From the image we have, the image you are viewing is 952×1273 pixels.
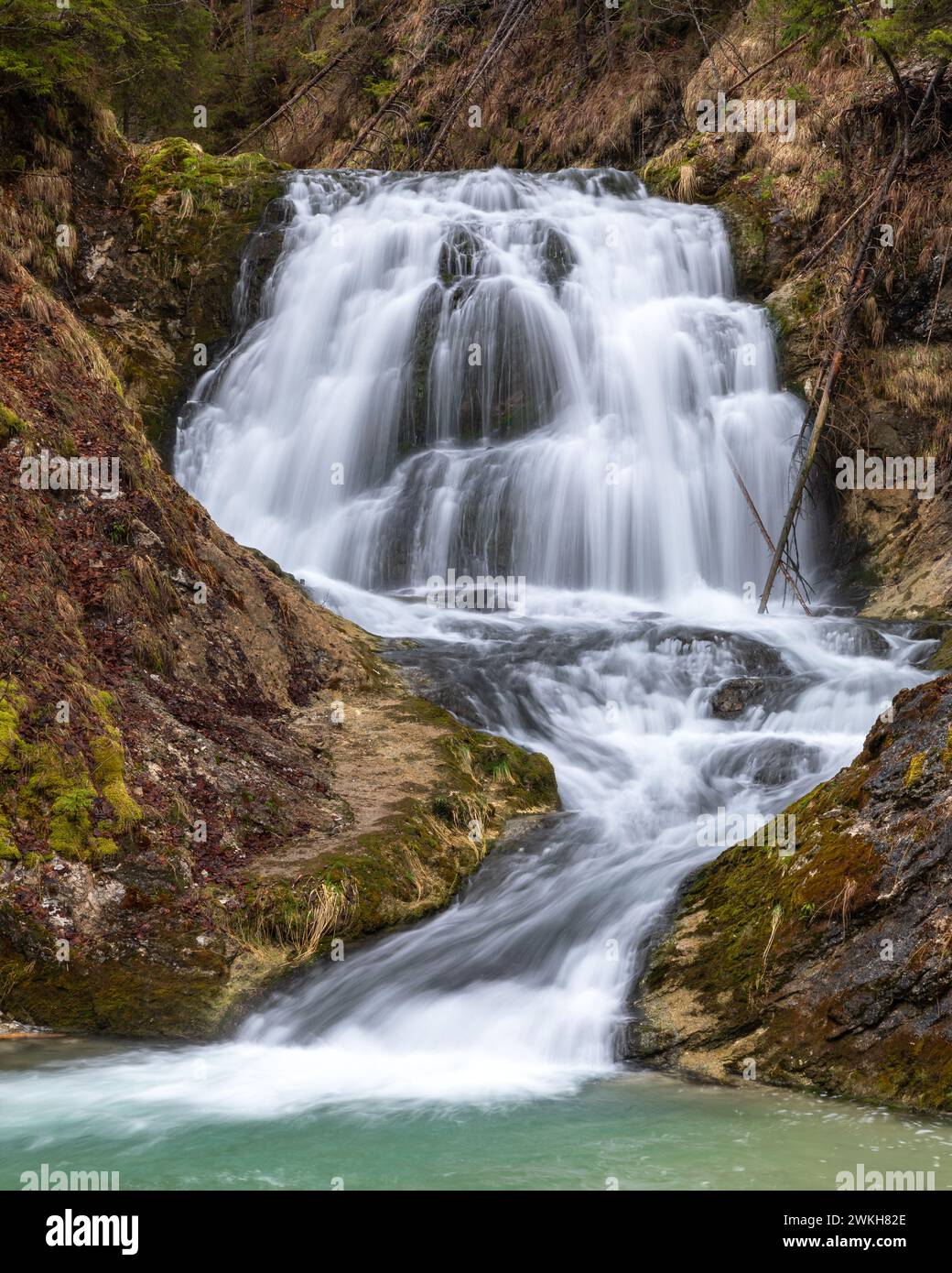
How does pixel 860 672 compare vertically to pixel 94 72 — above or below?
below

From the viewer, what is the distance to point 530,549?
1353 cm

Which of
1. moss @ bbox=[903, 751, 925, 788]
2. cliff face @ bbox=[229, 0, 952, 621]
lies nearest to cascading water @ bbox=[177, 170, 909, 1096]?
cliff face @ bbox=[229, 0, 952, 621]

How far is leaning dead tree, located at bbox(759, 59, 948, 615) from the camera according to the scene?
1305 centimetres

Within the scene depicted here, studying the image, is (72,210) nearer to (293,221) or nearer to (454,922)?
(293,221)

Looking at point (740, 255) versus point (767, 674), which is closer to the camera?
point (767, 674)

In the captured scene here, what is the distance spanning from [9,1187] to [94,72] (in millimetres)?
14827

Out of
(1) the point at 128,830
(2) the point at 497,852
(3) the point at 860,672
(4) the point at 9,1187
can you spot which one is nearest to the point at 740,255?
(3) the point at 860,672

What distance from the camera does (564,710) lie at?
9.84 metres

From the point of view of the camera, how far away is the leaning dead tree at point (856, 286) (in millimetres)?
13055

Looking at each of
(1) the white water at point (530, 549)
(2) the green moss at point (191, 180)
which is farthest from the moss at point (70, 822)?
(2) the green moss at point (191, 180)

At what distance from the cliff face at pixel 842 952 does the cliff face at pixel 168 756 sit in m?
1.85

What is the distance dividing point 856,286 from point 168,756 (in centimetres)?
1093

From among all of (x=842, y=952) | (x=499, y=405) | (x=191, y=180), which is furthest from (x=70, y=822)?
(x=191, y=180)
